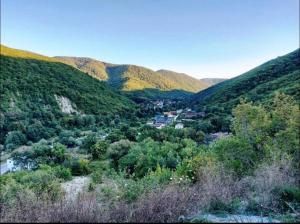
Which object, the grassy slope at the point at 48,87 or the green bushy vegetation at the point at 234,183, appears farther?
the grassy slope at the point at 48,87

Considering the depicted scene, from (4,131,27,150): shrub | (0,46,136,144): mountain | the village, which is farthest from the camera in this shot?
(0,46,136,144): mountain

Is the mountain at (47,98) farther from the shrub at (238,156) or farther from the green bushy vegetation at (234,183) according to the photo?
the green bushy vegetation at (234,183)

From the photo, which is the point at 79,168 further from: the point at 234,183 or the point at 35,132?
the point at 35,132

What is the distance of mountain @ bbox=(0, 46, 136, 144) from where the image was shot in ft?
228

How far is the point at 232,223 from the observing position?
422 centimetres

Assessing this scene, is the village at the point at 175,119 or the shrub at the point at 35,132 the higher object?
the village at the point at 175,119

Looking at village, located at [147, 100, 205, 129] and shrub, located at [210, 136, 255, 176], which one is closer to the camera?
shrub, located at [210, 136, 255, 176]

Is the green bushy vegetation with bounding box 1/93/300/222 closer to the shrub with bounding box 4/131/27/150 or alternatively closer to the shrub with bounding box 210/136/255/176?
the shrub with bounding box 210/136/255/176

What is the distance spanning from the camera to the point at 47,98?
85.1 m

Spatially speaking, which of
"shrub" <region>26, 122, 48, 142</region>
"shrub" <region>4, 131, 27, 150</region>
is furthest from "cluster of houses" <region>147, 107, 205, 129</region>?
"shrub" <region>4, 131, 27, 150</region>

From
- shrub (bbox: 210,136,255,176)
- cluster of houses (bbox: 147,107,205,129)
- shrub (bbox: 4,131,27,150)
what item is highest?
shrub (bbox: 210,136,255,176)

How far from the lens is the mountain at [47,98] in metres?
69.6

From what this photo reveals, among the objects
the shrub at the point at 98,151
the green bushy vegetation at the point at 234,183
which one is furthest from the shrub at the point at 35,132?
the green bushy vegetation at the point at 234,183

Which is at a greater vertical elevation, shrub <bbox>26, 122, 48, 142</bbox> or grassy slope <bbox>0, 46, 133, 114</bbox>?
grassy slope <bbox>0, 46, 133, 114</bbox>
